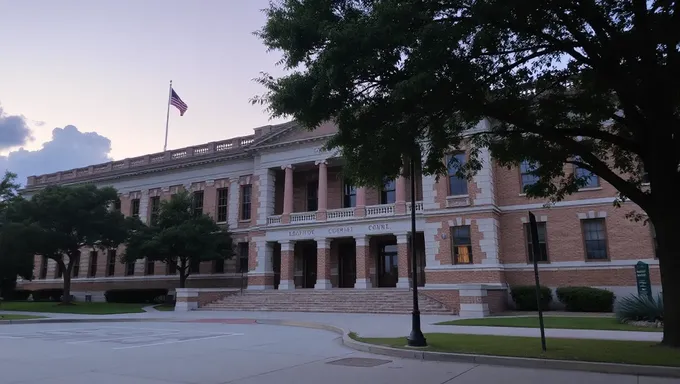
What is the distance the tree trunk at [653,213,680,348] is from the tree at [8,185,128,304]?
33590mm

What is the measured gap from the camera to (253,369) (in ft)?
31.1

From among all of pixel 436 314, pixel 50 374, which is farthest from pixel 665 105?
pixel 436 314

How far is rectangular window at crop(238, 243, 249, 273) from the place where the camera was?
37.3 metres

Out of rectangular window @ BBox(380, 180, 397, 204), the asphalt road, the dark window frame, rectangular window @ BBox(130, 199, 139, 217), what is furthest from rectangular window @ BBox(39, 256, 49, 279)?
the dark window frame

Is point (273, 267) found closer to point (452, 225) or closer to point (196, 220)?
point (196, 220)

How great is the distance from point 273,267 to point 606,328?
24854mm

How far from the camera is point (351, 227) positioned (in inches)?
1257

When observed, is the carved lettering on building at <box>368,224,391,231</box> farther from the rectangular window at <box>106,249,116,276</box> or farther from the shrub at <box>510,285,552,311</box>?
the rectangular window at <box>106,249,116,276</box>

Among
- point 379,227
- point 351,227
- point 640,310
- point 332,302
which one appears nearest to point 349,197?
point 351,227

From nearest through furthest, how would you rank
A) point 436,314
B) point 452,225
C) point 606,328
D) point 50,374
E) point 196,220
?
point 50,374
point 606,328
point 436,314
point 452,225
point 196,220

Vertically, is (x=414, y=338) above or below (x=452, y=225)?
below

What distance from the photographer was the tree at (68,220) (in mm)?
33875

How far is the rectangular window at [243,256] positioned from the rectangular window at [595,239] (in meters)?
23.0

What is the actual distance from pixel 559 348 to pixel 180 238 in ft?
86.7
